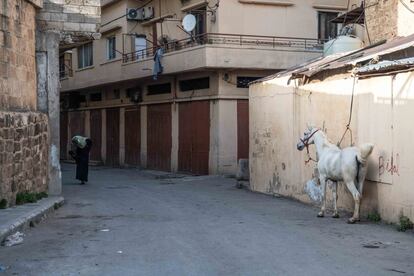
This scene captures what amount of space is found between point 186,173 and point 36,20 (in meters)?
12.0

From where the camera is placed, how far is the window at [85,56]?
34.0m

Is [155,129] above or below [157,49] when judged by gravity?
below

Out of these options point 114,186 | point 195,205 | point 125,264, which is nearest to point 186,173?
point 114,186

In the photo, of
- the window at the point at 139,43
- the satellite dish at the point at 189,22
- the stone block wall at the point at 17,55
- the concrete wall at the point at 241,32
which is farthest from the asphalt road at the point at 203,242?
the window at the point at 139,43

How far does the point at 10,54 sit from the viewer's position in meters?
12.8

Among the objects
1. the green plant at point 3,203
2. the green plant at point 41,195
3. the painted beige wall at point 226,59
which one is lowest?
the green plant at point 41,195

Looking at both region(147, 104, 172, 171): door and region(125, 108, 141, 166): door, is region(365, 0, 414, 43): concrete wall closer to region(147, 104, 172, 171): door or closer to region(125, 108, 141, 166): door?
region(147, 104, 172, 171): door

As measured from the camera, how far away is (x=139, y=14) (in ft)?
95.1

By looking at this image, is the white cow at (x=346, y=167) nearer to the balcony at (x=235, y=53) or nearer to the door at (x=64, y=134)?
the balcony at (x=235, y=53)

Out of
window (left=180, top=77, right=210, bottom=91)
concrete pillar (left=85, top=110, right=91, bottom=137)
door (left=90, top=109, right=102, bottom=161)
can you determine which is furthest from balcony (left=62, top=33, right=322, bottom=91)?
concrete pillar (left=85, top=110, right=91, bottom=137)

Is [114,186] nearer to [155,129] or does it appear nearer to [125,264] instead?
[155,129]

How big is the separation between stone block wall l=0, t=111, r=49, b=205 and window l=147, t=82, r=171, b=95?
12.5m

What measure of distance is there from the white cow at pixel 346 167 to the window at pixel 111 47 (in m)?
20.9

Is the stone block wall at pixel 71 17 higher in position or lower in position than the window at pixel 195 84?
higher
